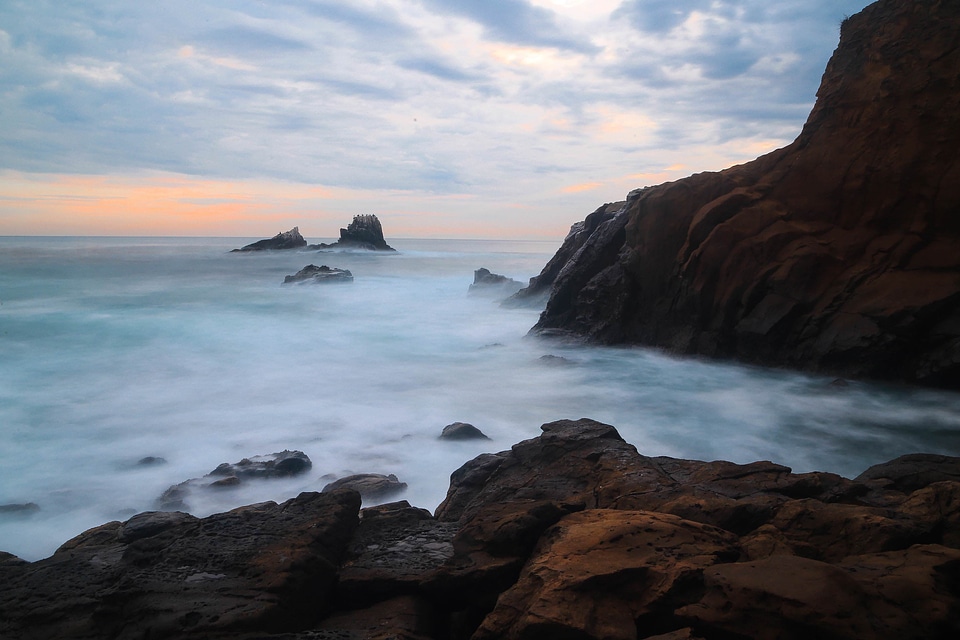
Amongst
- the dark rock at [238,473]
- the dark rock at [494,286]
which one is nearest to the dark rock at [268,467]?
the dark rock at [238,473]

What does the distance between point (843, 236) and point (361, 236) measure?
65.5m

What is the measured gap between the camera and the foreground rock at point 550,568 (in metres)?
2.88

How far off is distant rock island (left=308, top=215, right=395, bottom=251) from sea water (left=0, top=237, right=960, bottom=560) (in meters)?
52.4

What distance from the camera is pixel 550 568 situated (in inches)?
136

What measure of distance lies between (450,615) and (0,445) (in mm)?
9978

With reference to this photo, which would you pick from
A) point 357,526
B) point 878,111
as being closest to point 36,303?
point 357,526

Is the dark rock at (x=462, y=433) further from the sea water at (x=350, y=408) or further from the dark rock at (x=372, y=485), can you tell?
the dark rock at (x=372, y=485)

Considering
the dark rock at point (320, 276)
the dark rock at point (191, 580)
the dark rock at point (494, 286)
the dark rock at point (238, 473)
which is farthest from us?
the dark rock at point (320, 276)

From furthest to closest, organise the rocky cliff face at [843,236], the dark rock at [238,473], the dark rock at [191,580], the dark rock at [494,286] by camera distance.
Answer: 1. the dark rock at [494,286]
2. the rocky cliff face at [843,236]
3. the dark rock at [238,473]
4. the dark rock at [191,580]

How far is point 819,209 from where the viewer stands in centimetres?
1228

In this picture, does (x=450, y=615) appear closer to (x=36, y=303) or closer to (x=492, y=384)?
(x=492, y=384)

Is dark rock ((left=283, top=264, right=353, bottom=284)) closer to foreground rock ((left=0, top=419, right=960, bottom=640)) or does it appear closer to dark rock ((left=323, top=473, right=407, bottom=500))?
dark rock ((left=323, top=473, right=407, bottom=500))

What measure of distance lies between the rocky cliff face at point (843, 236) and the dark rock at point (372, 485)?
8118 mm

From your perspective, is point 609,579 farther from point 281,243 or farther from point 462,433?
point 281,243
